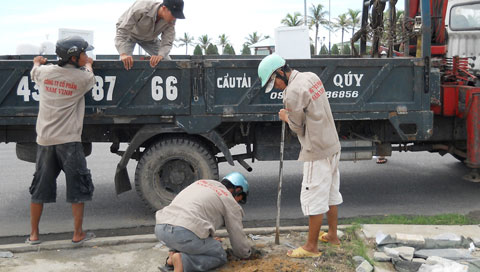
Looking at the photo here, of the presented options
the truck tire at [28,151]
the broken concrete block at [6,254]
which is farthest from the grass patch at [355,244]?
the truck tire at [28,151]

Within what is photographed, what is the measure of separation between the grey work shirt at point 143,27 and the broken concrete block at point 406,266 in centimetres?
330

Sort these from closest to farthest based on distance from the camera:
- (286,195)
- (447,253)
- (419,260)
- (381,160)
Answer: (419,260) → (447,253) → (286,195) → (381,160)

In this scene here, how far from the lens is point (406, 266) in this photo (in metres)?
4.36

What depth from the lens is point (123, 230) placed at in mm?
5680

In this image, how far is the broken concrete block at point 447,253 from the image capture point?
452cm

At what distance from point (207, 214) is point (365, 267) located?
4.43 ft

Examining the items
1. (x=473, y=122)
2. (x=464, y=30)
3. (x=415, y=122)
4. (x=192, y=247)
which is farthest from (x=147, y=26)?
(x=464, y=30)

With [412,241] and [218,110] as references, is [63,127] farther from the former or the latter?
[412,241]

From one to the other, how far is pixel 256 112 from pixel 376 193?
2249 millimetres

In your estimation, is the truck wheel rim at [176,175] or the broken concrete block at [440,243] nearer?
the broken concrete block at [440,243]

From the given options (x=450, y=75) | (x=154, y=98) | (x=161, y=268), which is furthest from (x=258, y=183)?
(x=161, y=268)

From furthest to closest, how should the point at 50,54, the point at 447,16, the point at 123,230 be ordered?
the point at 447,16 < the point at 50,54 < the point at 123,230

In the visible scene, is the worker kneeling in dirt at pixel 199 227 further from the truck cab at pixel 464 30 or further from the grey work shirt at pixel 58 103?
the truck cab at pixel 464 30

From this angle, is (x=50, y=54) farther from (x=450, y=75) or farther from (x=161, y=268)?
(x=450, y=75)
